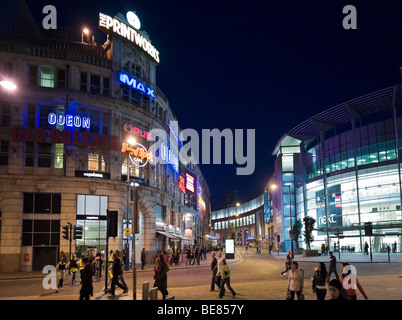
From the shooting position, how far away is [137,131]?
4628cm

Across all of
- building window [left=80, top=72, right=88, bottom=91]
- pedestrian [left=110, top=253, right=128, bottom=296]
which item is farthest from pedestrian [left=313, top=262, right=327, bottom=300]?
building window [left=80, top=72, right=88, bottom=91]

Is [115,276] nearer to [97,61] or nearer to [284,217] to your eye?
→ [97,61]

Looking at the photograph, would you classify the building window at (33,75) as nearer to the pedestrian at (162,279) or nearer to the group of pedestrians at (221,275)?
the group of pedestrians at (221,275)

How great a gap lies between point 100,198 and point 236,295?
2657 cm

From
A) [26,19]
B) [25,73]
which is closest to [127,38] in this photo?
[25,73]

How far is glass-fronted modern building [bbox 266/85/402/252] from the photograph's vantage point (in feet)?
212

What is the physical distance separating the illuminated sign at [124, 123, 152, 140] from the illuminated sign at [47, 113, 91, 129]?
15.1 feet

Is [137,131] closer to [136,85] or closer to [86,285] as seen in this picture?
[136,85]

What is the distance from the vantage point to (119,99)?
43.9 m

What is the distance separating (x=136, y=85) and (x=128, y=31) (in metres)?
5.96

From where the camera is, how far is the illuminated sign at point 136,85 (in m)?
44.8

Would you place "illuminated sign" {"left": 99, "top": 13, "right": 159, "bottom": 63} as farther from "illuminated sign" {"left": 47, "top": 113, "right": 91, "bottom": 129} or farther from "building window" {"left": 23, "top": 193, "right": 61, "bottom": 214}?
"building window" {"left": 23, "top": 193, "right": 61, "bottom": 214}

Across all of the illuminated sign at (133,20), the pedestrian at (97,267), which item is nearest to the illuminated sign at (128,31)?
the illuminated sign at (133,20)

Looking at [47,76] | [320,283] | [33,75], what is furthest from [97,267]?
[47,76]
